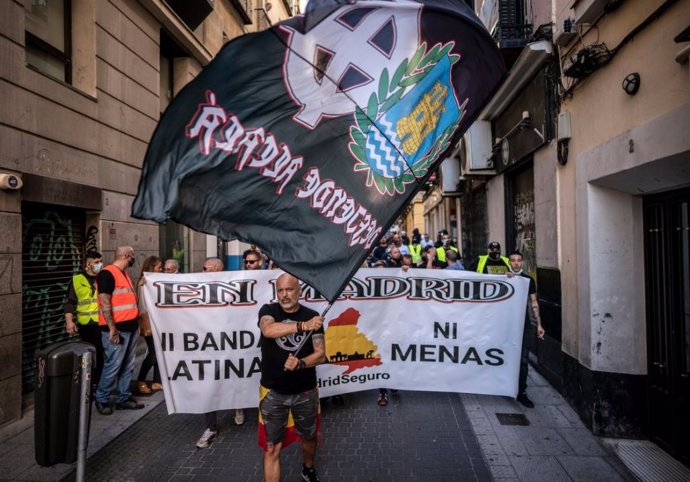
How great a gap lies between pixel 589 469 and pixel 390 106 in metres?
3.77

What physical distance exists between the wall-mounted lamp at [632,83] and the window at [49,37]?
7.15 metres

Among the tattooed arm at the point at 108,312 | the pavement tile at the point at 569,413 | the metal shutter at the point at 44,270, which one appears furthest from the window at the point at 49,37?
the pavement tile at the point at 569,413

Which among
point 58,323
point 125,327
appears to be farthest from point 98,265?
point 58,323

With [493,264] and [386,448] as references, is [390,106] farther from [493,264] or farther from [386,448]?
[493,264]

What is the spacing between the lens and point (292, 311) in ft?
11.3

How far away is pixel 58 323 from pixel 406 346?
502 cm

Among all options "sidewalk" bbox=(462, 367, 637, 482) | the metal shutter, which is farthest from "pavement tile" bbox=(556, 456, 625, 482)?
the metal shutter

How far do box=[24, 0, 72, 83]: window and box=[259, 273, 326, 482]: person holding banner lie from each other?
5.33m

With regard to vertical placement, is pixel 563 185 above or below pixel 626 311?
above

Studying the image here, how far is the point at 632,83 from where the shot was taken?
4121mm

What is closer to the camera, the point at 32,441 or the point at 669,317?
the point at 669,317

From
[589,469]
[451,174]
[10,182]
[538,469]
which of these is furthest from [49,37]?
[451,174]

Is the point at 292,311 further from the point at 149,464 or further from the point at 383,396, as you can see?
the point at 383,396

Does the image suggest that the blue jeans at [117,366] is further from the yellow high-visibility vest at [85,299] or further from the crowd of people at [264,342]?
the yellow high-visibility vest at [85,299]
